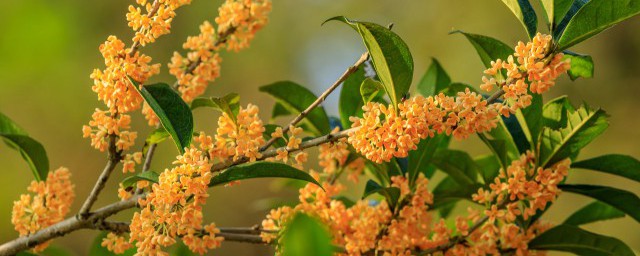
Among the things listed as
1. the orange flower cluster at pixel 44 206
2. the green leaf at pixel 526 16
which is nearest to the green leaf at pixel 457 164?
the green leaf at pixel 526 16

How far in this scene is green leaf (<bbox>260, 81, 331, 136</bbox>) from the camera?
1.44 meters

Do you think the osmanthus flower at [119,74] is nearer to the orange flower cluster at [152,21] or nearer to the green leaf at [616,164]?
the orange flower cluster at [152,21]

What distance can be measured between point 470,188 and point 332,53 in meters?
6.50

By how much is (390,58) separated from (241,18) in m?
0.45

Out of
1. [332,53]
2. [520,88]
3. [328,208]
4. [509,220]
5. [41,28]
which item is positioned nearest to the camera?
[520,88]

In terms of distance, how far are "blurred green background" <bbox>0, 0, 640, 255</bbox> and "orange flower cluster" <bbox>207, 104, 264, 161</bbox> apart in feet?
9.50

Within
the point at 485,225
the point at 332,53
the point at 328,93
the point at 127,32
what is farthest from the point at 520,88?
the point at 332,53

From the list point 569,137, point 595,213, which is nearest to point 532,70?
point 569,137

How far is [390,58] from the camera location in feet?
3.31

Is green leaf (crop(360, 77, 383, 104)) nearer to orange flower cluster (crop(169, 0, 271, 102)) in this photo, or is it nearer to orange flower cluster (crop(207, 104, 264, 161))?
orange flower cluster (crop(207, 104, 264, 161))

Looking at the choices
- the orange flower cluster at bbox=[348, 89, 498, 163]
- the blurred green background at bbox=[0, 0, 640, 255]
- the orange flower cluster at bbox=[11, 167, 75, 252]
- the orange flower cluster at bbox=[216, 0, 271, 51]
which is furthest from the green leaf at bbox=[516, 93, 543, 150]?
the blurred green background at bbox=[0, 0, 640, 255]

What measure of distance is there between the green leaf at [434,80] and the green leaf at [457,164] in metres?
0.14

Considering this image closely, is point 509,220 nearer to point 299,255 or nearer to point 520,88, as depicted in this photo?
point 520,88

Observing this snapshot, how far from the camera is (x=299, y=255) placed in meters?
0.53
